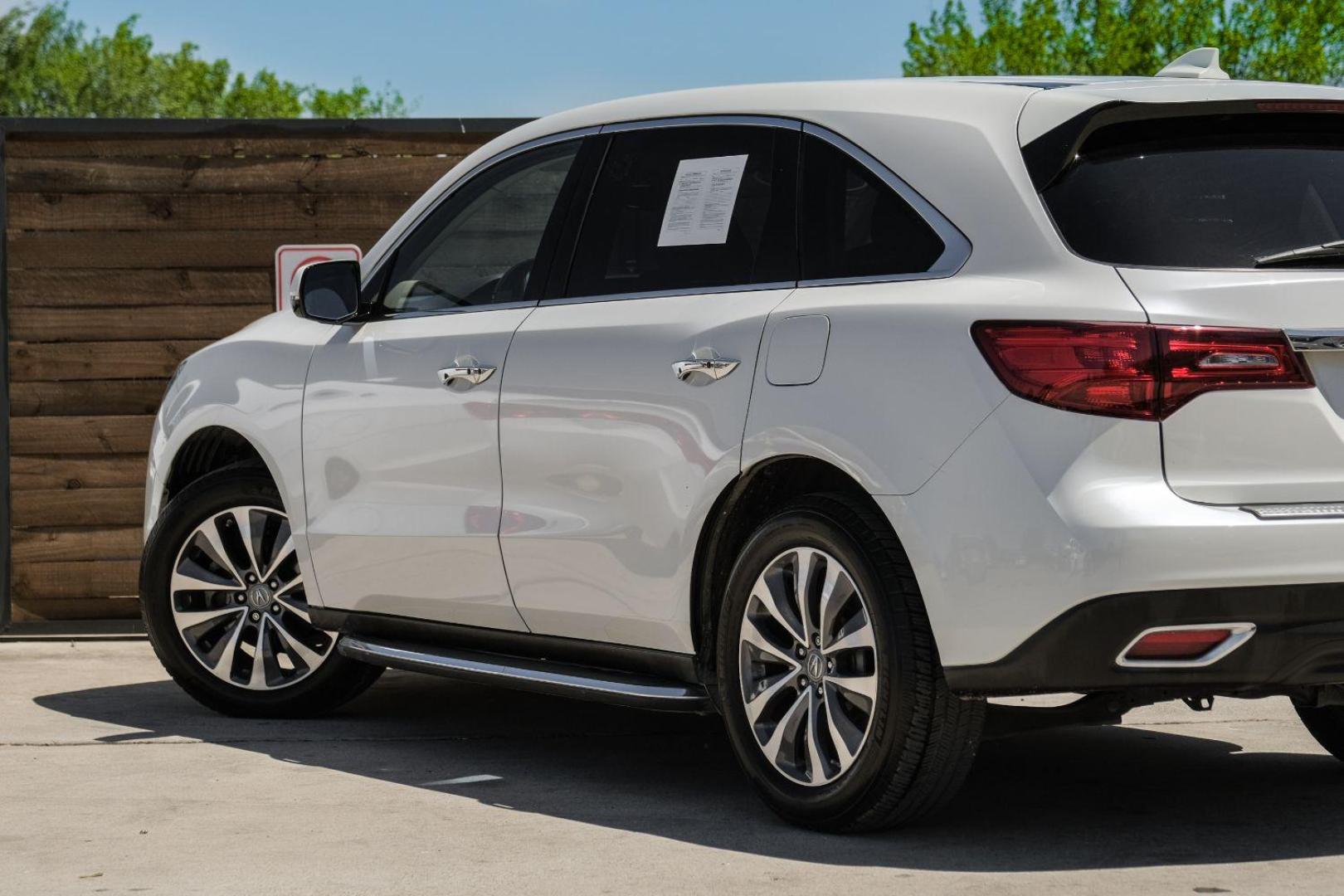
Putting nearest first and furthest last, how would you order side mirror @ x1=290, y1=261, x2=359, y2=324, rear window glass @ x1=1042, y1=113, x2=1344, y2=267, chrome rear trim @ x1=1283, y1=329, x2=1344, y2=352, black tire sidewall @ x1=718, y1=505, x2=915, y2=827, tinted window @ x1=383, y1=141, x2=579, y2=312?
1. chrome rear trim @ x1=1283, y1=329, x2=1344, y2=352
2. rear window glass @ x1=1042, y1=113, x2=1344, y2=267
3. black tire sidewall @ x1=718, y1=505, x2=915, y2=827
4. tinted window @ x1=383, y1=141, x2=579, y2=312
5. side mirror @ x1=290, y1=261, x2=359, y2=324

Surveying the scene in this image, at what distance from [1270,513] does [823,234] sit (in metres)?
1.36

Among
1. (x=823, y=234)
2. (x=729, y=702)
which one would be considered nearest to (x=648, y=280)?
(x=823, y=234)

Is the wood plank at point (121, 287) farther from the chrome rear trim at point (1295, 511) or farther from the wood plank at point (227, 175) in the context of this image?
the chrome rear trim at point (1295, 511)

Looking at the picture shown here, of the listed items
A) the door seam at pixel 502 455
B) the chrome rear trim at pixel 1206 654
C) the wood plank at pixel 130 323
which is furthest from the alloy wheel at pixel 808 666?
the wood plank at pixel 130 323

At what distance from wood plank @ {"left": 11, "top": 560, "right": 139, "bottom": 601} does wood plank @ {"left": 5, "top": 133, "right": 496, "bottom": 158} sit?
1.96 meters

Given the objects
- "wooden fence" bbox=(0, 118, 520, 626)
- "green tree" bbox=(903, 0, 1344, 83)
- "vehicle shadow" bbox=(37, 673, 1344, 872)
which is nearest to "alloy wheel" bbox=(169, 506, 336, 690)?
"vehicle shadow" bbox=(37, 673, 1344, 872)

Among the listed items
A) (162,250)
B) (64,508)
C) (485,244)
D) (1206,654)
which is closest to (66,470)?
(64,508)

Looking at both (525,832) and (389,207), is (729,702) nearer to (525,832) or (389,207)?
(525,832)

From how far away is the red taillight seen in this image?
4582 mm

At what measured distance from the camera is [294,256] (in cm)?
1038

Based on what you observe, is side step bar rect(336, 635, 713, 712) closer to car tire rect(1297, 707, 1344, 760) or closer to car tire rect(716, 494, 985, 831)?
car tire rect(716, 494, 985, 831)

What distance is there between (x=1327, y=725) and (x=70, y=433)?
6378mm

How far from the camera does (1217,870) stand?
4.82 meters

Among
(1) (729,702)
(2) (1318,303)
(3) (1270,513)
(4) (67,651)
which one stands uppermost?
(2) (1318,303)
